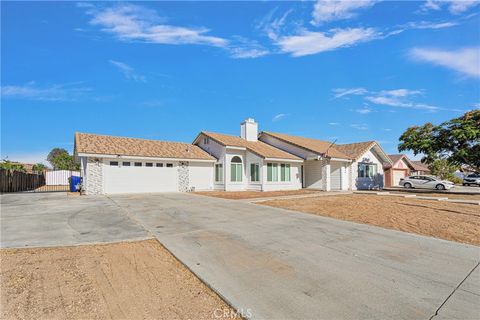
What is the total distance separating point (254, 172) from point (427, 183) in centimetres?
1888

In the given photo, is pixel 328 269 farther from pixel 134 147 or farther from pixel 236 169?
pixel 134 147

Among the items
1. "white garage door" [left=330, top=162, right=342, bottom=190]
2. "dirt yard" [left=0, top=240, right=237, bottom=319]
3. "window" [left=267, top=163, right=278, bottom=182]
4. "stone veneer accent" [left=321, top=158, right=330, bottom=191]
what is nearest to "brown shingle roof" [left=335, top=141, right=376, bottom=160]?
"white garage door" [left=330, top=162, right=342, bottom=190]

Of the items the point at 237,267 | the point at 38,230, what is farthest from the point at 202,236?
the point at 38,230

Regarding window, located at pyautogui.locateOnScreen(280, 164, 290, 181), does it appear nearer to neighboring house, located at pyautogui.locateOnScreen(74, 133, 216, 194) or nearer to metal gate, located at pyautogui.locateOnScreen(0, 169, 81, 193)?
neighboring house, located at pyautogui.locateOnScreen(74, 133, 216, 194)

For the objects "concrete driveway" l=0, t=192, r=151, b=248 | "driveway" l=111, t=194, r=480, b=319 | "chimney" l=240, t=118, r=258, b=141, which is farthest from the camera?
"chimney" l=240, t=118, r=258, b=141

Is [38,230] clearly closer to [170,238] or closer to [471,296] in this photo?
[170,238]

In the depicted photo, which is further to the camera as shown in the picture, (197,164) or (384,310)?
(197,164)

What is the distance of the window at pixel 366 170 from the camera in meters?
27.9

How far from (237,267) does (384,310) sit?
7.90ft

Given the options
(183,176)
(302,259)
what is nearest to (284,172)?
(183,176)

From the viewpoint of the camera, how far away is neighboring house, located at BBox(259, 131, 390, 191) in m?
24.5

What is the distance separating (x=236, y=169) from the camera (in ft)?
78.1

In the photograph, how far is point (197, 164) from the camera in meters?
23.8

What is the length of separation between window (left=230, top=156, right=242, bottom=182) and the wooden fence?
59.9 ft
